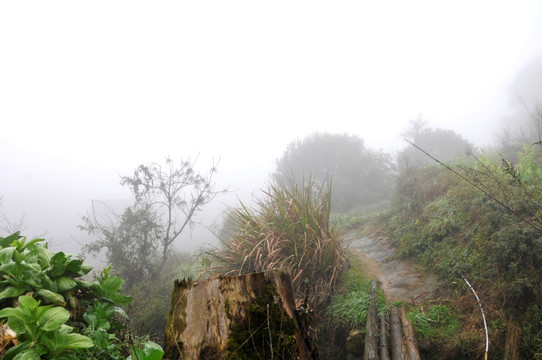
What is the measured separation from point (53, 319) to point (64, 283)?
1.80 ft

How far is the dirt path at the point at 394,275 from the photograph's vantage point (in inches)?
126

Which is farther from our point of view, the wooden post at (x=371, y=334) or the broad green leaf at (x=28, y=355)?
the wooden post at (x=371, y=334)

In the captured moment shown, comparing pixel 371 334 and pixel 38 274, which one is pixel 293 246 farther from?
pixel 38 274

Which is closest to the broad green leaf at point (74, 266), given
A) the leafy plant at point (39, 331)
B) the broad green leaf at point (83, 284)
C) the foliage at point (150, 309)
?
the broad green leaf at point (83, 284)

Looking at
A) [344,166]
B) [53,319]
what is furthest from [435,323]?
[344,166]

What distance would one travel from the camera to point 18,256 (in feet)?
4.89

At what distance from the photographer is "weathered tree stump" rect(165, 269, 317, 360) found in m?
1.09

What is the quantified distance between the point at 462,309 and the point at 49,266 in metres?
3.65

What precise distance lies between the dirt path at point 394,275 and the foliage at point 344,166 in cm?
738

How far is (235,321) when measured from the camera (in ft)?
3.77

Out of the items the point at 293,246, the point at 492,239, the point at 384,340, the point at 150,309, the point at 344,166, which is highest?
the point at 344,166

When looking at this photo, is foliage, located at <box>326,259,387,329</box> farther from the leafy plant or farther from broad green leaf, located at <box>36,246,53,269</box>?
broad green leaf, located at <box>36,246,53,269</box>

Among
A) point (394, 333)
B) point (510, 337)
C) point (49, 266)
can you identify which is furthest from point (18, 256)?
Result: point (510, 337)

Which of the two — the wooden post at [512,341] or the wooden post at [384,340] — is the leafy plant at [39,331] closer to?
the wooden post at [384,340]
